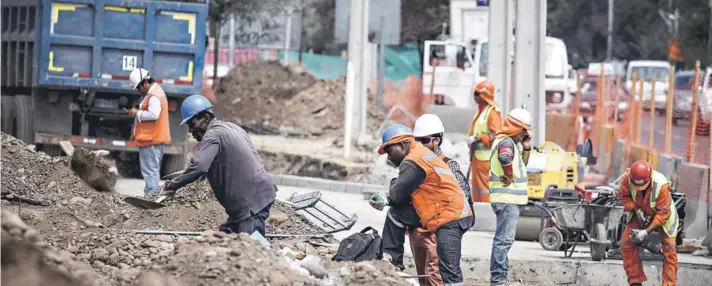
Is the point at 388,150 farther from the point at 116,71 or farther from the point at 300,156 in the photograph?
the point at 300,156

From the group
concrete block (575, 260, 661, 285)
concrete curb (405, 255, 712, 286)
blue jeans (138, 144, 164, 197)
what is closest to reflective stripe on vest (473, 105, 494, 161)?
concrete curb (405, 255, 712, 286)

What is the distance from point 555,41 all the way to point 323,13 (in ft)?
63.5

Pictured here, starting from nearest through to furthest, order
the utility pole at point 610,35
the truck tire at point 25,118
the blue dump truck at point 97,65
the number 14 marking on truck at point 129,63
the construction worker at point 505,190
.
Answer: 1. the construction worker at point 505,190
2. the blue dump truck at point 97,65
3. the number 14 marking on truck at point 129,63
4. the truck tire at point 25,118
5. the utility pole at point 610,35

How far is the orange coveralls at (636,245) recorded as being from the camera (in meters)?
12.9

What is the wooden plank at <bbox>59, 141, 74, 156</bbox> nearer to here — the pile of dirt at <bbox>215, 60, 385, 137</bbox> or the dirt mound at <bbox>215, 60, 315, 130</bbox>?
the pile of dirt at <bbox>215, 60, 385, 137</bbox>

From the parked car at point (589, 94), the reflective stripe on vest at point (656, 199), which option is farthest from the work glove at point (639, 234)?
the parked car at point (589, 94)

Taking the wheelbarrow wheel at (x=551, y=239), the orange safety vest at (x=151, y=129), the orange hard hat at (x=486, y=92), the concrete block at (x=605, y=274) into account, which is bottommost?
the concrete block at (x=605, y=274)

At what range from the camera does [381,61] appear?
31.0 meters

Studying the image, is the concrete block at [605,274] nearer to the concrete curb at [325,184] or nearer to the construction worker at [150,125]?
the construction worker at [150,125]

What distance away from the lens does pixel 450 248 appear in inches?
435

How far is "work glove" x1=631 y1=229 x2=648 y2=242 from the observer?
12891 mm

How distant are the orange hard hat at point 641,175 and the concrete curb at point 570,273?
5.25 ft

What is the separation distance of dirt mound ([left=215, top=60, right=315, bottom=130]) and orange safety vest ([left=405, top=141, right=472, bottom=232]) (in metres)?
23.4

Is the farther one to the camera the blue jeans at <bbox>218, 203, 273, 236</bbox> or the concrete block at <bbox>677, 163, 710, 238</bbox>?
the concrete block at <bbox>677, 163, 710, 238</bbox>
